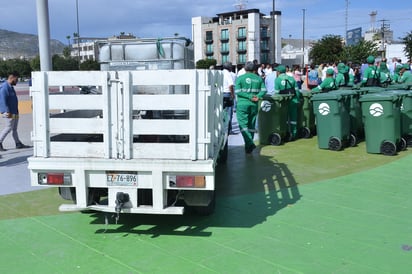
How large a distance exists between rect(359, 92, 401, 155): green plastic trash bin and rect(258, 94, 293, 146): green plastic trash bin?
2073mm

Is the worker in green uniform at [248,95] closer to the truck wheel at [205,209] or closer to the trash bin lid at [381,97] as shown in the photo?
the trash bin lid at [381,97]

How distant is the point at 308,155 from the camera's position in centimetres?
953

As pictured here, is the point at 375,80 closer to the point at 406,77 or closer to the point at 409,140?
the point at 406,77

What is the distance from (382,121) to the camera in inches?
363

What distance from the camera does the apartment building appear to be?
108m

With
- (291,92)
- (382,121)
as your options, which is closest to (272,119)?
(291,92)

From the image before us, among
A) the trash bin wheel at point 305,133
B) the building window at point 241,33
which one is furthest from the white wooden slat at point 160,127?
the building window at point 241,33

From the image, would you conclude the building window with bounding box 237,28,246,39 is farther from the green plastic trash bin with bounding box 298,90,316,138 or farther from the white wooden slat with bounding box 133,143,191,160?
the white wooden slat with bounding box 133,143,191,160

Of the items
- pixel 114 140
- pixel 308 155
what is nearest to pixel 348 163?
pixel 308 155

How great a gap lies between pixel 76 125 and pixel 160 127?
93 centimetres

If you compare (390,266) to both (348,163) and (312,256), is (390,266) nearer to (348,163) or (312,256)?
(312,256)

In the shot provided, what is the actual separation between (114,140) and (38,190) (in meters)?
2.87

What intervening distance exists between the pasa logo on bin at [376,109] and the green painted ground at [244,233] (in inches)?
75.5

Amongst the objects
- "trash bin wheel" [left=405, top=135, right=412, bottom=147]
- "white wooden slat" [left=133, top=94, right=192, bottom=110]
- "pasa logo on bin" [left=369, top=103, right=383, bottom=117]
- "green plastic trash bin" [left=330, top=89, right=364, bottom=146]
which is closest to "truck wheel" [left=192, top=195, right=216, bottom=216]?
"white wooden slat" [left=133, top=94, right=192, bottom=110]
